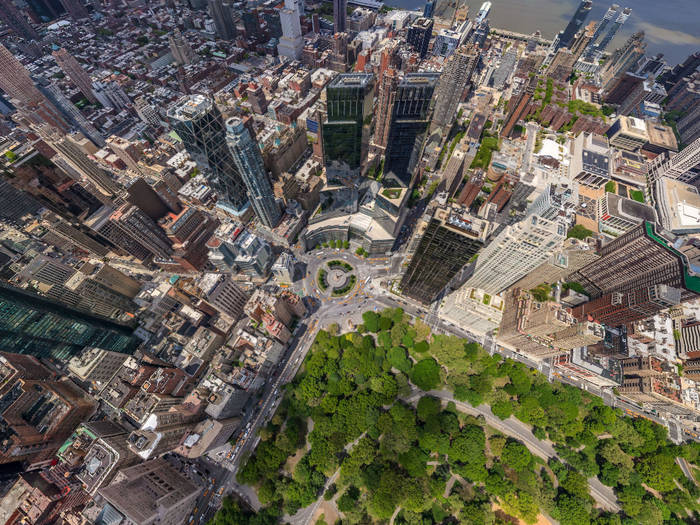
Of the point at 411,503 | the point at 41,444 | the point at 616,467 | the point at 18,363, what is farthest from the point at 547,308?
the point at 18,363

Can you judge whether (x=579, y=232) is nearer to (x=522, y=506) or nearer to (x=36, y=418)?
(x=522, y=506)

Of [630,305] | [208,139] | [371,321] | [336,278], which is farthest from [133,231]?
[630,305]

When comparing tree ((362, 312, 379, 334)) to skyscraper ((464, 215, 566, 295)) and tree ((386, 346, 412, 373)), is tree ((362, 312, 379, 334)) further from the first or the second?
skyscraper ((464, 215, 566, 295))

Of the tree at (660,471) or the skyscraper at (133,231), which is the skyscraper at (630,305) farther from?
the skyscraper at (133,231)

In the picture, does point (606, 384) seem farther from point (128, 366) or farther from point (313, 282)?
point (128, 366)

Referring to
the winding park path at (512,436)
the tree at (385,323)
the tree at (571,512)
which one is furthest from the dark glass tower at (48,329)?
the tree at (571,512)

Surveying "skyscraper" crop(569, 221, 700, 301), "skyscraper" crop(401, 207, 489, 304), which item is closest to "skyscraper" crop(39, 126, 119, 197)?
"skyscraper" crop(401, 207, 489, 304)
